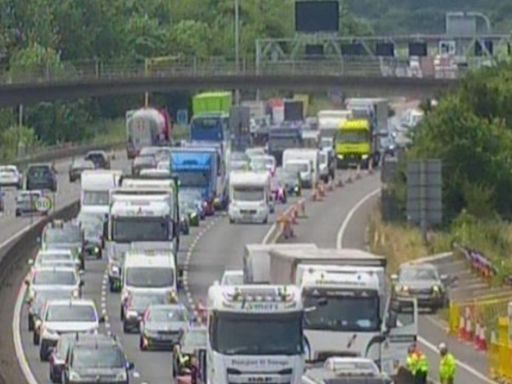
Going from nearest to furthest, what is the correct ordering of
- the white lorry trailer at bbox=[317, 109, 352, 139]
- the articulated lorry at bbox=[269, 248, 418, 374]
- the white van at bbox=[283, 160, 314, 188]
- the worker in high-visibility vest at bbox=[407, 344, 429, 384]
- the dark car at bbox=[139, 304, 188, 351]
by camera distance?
the worker in high-visibility vest at bbox=[407, 344, 429, 384]
the articulated lorry at bbox=[269, 248, 418, 374]
the dark car at bbox=[139, 304, 188, 351]
the white van at bbox=[283, 160, 314, 188]
the white lorry trailer at bbox=[317, 109, 352, 139]

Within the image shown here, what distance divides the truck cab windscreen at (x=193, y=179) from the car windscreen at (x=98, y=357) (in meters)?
49.0

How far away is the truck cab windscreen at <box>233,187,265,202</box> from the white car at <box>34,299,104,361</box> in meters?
40.3

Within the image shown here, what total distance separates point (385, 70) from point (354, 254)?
320 feet

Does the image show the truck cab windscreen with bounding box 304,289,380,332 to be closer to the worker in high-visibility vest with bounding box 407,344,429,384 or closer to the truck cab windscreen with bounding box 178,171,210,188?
the worker in high-visibility vest with bounding box 407,344,429,384

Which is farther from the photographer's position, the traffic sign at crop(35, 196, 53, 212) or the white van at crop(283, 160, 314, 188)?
the white van at crop(283, 160, 314, 188)

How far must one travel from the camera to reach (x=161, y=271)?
7062 cm

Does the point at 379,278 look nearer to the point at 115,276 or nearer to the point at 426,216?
the point at 115,276

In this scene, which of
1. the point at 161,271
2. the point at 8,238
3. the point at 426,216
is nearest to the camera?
the point at 161,271

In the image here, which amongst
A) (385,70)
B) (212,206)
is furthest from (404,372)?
A: (385,70)

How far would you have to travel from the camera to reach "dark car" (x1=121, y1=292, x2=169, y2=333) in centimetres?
6706

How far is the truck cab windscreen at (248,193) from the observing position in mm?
103812

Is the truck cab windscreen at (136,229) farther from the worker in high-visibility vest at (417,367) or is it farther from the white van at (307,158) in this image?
the white van at (307,158)

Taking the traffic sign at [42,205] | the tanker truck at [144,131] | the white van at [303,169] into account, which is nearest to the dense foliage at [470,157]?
the traffic sign at [42,205]

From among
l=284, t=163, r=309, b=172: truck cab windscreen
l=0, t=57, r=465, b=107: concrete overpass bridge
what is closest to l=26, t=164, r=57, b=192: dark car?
l=284, t=163, r=309, b=172: truck cab windscreen
